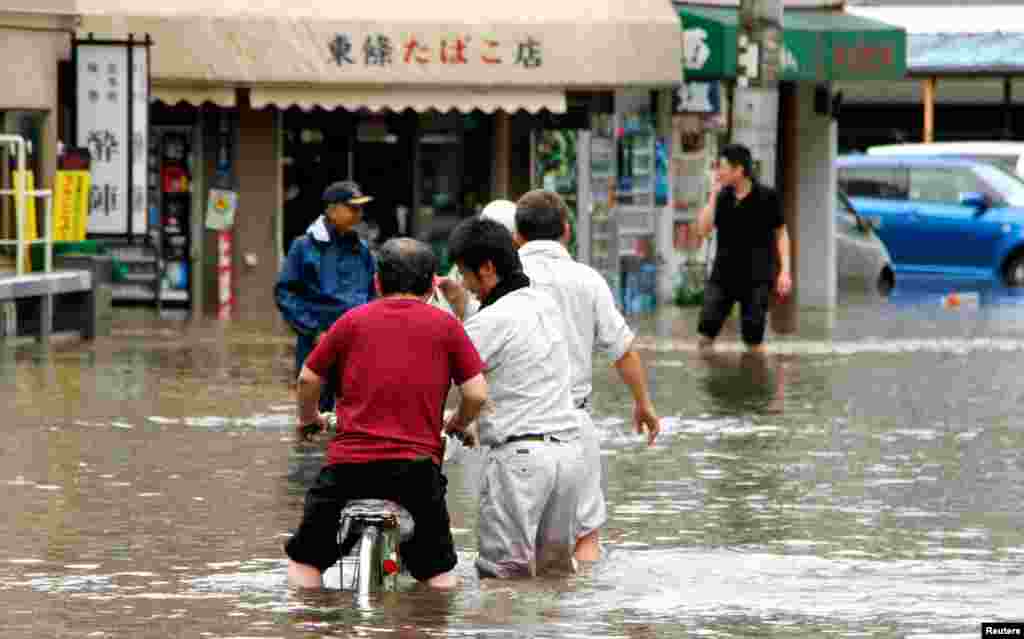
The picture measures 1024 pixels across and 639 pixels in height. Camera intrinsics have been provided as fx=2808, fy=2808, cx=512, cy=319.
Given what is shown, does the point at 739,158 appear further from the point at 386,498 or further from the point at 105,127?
the point at 386,498

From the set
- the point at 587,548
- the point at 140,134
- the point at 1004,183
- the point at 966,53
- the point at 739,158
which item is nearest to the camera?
the point at 587,548

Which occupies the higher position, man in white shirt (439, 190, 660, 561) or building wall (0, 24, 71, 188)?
building wall (0, 24, 71, 188)

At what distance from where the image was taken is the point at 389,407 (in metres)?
9.67

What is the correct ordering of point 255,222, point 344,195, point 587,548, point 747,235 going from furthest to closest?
point 255,222 < point 747,235 < point 344,195 < point 587,548

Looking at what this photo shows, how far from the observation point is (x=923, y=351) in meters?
24.1

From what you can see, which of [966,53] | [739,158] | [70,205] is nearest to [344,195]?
[739,158]

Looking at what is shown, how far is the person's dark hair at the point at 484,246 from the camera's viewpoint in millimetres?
10180

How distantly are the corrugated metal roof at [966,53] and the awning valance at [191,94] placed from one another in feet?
60.0

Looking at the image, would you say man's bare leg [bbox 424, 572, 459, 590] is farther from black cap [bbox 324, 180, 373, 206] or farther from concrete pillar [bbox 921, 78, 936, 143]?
concrete pillar [bbox 921, 78, 936, 143]

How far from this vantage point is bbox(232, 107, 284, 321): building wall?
92.3 ft

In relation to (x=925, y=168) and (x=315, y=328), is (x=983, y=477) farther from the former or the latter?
(x=925, y=168)

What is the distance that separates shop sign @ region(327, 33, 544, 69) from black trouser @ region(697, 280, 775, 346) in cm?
624

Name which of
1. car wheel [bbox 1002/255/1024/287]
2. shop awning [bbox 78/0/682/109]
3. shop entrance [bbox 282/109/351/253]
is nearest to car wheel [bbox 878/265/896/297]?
car wheel [bbox 1002/255/1024/287]

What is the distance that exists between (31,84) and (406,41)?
172 inches
